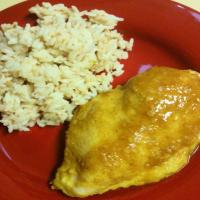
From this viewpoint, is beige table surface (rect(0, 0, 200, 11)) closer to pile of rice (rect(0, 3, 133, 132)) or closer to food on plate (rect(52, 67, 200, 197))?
pile of rice (rect(0, 3, 133, 132))

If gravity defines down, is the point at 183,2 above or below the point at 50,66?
above

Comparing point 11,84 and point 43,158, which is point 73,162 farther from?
point 11,84

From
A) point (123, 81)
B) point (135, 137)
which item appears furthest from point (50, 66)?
point (135, 137)

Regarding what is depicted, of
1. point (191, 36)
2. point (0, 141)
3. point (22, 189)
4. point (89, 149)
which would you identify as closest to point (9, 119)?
point (0, 141)

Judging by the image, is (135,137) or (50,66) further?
(50,66)

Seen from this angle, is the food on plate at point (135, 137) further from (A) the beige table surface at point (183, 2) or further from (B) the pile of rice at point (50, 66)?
(A) the beige table surface at point (183, 2)

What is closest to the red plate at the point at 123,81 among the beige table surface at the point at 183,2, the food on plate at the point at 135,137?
the food on plate at the point at 135,137

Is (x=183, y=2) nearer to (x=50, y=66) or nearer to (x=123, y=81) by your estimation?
(x=123, y=81)

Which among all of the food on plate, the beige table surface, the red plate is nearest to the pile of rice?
the red plate
